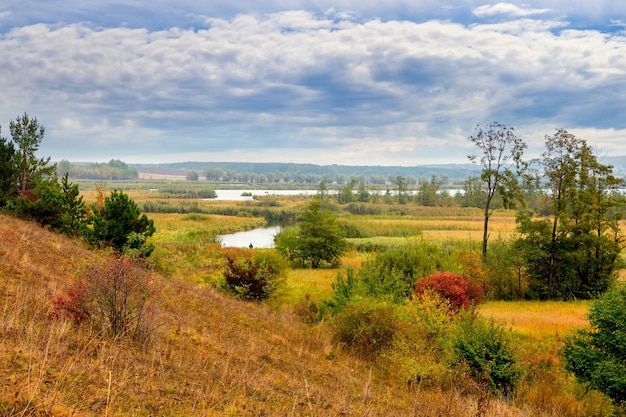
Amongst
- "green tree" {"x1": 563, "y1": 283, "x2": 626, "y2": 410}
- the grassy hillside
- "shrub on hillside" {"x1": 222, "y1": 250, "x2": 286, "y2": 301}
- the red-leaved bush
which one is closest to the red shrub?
the grassy hillside

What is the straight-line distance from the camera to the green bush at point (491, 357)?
36.1ft

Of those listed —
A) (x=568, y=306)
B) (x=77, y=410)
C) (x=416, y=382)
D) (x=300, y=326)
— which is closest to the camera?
(x=77, y=410)

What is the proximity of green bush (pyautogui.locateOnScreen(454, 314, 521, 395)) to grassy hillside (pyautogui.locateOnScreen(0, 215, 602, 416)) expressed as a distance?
718 millimetres

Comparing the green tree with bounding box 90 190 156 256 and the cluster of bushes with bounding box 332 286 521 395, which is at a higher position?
the green tree with bounding box 90 190 156 256

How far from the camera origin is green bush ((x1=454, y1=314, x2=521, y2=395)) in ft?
36.1

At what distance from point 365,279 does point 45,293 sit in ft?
45.8

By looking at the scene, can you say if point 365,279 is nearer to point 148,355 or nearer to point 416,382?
point 416,382

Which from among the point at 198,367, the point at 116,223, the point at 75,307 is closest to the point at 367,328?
the point at 198,367

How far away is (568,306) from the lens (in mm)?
27531

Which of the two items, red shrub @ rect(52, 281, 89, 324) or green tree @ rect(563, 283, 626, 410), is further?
green tree @ rect(563, 283, 626, 410)

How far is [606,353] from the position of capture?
420 inches

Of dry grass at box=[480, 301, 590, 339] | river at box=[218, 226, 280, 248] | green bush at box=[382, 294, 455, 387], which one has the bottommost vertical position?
river at box=[218, 226, 280, 248]

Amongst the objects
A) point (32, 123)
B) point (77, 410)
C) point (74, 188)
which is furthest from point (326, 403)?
point (32, 123)

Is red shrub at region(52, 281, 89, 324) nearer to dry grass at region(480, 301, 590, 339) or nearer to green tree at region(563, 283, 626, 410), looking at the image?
green tree at region(563, 283, 626, 410)
